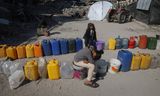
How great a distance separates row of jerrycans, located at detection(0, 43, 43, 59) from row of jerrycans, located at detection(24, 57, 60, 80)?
2.16 m

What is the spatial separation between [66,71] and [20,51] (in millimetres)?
2863

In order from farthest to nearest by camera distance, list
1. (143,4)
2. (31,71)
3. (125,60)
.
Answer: (143,4), (125,60), (31,71)

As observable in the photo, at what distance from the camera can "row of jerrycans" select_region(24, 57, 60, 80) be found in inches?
329

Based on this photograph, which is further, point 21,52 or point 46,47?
point 46,47

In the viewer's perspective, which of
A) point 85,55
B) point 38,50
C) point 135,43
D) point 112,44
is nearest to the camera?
point 85,55

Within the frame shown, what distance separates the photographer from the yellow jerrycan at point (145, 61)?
31.1 ft

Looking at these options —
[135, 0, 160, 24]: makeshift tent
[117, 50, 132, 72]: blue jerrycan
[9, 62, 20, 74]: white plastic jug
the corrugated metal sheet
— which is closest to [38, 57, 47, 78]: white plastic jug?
[9, 62, 20, 74]: white plastic jug

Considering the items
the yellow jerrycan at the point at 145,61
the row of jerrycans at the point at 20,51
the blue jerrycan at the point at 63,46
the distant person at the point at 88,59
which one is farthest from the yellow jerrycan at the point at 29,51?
the yellow jerrycan at the point at 145,61

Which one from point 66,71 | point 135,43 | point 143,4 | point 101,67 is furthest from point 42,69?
point 143,4

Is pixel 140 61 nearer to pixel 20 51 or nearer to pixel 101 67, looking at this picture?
pixel 101 67

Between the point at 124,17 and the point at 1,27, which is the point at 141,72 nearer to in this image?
the point at 1,27

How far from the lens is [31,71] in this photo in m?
8.37

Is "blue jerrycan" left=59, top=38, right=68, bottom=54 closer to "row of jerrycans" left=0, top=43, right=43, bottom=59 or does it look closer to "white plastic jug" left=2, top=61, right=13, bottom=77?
"row of jerrycans" left=0, top=43, right=43, bottom=59

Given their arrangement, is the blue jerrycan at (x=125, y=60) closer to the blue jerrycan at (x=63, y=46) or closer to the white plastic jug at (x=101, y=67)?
the white plastic jug at (x=101, y=67)
